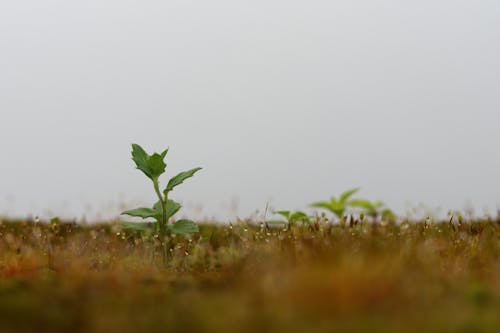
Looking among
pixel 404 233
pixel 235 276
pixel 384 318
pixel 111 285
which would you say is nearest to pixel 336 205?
pixel 404 233

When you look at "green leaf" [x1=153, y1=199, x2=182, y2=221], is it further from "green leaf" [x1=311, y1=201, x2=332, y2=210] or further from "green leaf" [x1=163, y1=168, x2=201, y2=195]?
"green leaf" [x1=311, y1=201, x2=332, y2=210]

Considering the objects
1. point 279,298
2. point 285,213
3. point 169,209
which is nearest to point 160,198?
point 169,209

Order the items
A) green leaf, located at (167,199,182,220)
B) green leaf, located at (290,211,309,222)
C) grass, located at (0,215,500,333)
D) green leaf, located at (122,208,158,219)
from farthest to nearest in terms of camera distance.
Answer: green leaf, located at (290,211,309,222) < green leaf, located at (167,199,182,220) < green leaf, located at (122,208,158,219) < grass, located at (0,215,500,333)

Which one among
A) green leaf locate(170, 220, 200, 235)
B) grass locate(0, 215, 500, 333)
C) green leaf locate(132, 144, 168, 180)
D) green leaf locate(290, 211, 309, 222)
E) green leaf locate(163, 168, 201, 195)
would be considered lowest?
grass locate(0, 215, 500, 333)

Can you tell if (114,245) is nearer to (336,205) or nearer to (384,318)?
(336,205)

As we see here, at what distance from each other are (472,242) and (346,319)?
408 cm

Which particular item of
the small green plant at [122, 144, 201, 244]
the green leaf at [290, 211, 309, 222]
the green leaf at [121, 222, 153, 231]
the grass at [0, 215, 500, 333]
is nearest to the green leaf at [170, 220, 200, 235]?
the small green plant at [122, 144, 201, 244]

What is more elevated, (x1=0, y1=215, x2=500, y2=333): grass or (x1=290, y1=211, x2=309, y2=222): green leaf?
(x1=290, y1=211, x2=309, y2=222): green leaf

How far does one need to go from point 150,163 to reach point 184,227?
827 millimetres

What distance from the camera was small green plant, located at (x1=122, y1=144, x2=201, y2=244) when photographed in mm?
6949

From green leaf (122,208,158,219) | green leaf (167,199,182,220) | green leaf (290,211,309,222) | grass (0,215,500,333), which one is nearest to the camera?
grass (0,215,500,333)

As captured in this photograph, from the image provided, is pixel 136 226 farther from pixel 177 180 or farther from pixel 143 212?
pixel 177 180

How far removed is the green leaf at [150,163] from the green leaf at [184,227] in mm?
610

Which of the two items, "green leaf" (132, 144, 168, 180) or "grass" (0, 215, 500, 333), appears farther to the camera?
"green leaf" (132, 144, 168, 180)
